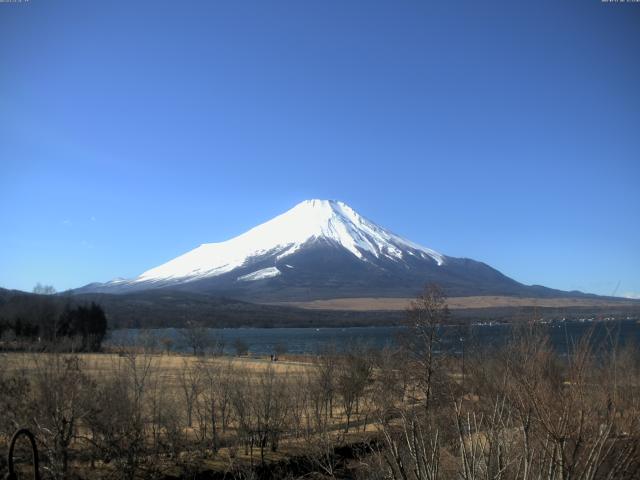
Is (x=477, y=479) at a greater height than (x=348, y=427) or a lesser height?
greater

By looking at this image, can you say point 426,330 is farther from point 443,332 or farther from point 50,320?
point 50,320

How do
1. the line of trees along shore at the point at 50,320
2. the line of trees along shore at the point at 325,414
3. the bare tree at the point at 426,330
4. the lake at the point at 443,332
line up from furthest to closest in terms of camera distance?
1. the line of trees along shore at the point at 50,320
2. the bare tree at the point at 426,330
3. the lake at the point at 443,332
4. the line of trees along shore at the point at 325,414

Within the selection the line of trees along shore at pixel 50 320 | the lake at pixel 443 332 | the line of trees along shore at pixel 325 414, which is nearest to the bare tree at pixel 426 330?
the line of trees along shore at pixel 325 414

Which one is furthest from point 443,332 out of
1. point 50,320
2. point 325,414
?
point 50,320

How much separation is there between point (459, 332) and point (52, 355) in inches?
910

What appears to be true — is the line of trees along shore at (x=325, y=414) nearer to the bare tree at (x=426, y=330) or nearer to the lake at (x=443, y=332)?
the bare tree at (x=426, y=330)

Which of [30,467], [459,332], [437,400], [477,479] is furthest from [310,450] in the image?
[477,479]

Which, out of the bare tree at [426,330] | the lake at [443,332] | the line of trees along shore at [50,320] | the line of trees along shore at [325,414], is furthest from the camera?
the line of trees along shore at [50,320]

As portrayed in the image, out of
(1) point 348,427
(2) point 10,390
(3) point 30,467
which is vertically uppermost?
(2) point 10,390

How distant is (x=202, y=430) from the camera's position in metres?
23.1

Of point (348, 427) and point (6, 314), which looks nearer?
point (348, 427)

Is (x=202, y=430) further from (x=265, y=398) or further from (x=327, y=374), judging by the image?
(x=327, y=374)

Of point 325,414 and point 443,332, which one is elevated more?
point 443,332

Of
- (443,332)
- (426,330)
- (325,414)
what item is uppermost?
(426,330)
